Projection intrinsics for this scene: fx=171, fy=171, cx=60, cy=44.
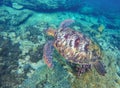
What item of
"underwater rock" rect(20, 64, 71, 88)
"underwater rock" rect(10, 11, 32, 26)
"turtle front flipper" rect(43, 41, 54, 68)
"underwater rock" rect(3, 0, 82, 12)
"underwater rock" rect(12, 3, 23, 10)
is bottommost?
"underwater rock" rect(20, 64, 71, 88)

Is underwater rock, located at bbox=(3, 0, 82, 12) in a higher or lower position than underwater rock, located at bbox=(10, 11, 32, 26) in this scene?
higher

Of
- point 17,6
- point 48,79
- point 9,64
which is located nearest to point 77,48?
point 48,79

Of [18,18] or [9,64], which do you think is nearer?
[9,64]

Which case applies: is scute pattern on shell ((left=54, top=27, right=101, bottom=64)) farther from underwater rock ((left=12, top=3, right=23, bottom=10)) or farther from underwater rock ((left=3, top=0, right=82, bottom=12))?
underwater rock ((left=3, top=0, right=82, bottom=12))

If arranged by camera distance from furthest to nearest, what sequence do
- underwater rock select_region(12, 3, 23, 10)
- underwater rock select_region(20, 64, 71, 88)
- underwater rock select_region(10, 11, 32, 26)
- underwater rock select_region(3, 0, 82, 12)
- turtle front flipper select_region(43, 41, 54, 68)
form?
1. underwater rock select_region(3, 0, 82, 12)
2. underwater rock select_region(12, 3, 23, 10)
3. underwater rock select_region(10, 11, 32, 26)
4. turtle front flipper select_region(43, 41, 54, 68)
5. underwater rock select_region(20, 64, 71, 88)

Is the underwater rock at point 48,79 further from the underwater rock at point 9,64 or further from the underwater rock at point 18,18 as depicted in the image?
the underwater rock at point 18,18

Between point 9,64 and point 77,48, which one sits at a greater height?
point 77,48

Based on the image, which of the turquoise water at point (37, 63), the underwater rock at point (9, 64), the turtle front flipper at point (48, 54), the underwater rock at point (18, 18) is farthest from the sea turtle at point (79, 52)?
the underwater rock at point (18, 18)

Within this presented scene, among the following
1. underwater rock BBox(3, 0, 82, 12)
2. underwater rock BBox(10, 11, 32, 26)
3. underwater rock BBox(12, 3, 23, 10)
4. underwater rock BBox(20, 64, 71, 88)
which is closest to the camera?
underwater rock BBox(20, 64, 71, 88)

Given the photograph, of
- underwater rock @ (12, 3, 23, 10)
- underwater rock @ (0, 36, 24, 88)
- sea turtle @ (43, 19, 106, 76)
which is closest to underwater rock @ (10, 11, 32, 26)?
underwater rock @ (12, 3, 23, 10)

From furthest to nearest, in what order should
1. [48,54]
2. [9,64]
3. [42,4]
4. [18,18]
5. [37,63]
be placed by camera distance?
[42,4] < [18,18] < [37,63] < [9,64] < [48,54]

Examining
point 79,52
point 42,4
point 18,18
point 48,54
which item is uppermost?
point 42,4

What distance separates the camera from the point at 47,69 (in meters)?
4.48

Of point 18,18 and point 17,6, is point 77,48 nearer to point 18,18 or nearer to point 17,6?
point 18,18
